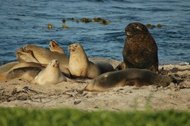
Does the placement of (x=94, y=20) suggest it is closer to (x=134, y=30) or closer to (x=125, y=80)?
(x=134, y=30)

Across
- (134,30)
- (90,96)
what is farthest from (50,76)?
(134,30)

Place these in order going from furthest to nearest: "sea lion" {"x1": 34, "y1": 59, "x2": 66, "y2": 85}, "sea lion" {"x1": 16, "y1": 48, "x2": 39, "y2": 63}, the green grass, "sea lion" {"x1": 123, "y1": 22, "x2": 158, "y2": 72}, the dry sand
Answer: "sea lion" {"x1": 16, "y1": 48, "x2": 39, "y2": 63}
"sea lion" {"x1": 123, "y1": 22, "x2": 158, "y2": 72}
"sea lion" {"x1": 34, "y1": 59, "x2": 66, "y2": 85}
the dry sand
the green grass

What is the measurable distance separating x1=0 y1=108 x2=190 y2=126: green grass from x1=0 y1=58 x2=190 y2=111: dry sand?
2821mm

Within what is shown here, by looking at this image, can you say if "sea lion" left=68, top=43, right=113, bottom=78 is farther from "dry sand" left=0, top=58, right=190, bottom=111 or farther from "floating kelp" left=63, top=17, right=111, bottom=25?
"floating kelp" left=63, top=17, right=111, bottom=25

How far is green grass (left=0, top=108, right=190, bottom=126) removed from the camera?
4.36 meters

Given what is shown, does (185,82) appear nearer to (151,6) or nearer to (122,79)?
(122,79)

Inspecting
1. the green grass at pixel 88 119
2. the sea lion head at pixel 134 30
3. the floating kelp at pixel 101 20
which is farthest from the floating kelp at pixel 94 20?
the green grass at pixel 88 119

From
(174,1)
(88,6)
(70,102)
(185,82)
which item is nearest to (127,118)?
(70,102)

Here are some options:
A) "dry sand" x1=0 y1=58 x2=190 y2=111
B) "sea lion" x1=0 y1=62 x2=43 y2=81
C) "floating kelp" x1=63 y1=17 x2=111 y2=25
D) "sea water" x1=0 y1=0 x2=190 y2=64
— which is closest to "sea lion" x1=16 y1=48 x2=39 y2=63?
"sea lion" x1=0 y1=62 x2=43 y2=81

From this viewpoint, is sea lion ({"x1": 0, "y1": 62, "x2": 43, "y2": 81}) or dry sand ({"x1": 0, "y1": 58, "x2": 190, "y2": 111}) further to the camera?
sea lion ({"x1": 0, "y1": 62, "x2": 43, "y2": 81})

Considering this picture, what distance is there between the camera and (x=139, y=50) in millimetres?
12391

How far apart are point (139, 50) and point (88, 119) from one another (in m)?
7.94

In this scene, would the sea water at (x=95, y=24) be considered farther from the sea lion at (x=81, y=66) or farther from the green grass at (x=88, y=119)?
the green grass at (x=88, y=119)

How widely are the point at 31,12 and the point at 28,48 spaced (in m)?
15.5
